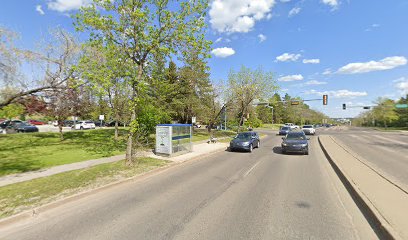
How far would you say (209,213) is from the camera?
549 centimetres

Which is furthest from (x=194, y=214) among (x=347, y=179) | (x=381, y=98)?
(x=381, y=98)

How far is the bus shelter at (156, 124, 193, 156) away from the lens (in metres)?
13.9

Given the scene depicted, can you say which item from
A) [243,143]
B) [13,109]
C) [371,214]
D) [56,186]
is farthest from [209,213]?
[13,109]

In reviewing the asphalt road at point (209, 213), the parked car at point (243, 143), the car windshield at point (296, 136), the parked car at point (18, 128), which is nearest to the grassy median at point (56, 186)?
→ the asphalt road at point (209, 213)

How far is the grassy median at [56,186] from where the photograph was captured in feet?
19.4

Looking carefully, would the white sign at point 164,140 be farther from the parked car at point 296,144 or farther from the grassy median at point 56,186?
the parked car at point 296,144

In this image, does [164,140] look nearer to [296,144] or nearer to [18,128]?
[296,144]

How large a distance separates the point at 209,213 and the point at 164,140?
914 centimetres

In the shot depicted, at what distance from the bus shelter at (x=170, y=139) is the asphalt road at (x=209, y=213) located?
17.2 feet

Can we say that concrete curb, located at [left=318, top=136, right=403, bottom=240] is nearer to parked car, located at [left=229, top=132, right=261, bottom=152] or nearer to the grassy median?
the grassy median

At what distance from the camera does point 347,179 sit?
8.18 meters

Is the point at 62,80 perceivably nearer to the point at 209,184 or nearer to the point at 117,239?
the point at 209,184

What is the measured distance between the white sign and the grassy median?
11.0ft

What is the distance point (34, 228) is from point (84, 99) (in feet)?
59.2
